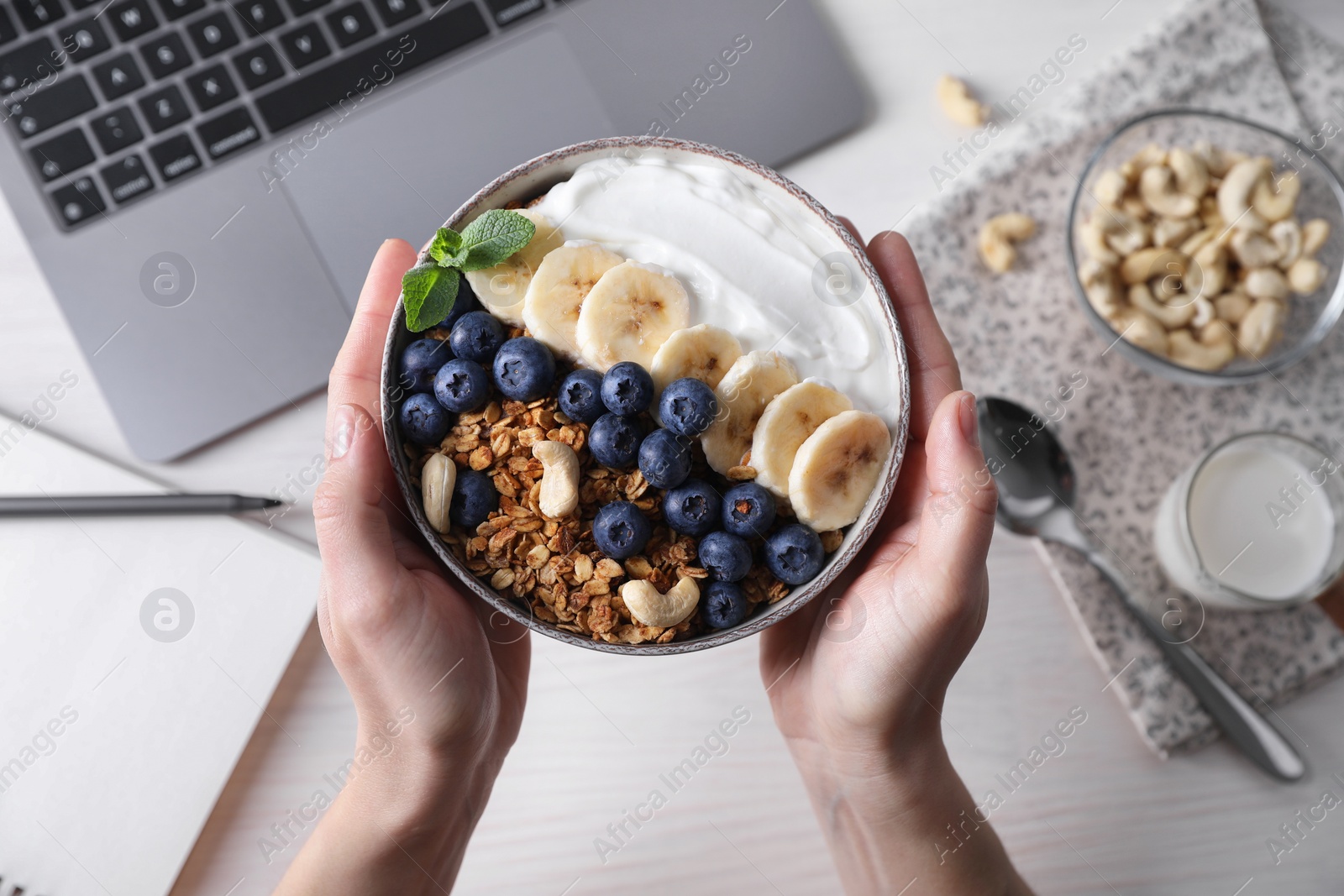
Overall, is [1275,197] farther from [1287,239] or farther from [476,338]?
[476,338]

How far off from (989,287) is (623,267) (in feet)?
2.03

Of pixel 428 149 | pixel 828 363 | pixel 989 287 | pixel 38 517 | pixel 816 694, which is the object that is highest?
pixel 428 149

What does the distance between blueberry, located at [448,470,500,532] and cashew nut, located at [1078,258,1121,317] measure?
81cm

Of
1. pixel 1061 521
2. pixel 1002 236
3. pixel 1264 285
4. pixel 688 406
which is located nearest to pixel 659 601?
pixel 688 406

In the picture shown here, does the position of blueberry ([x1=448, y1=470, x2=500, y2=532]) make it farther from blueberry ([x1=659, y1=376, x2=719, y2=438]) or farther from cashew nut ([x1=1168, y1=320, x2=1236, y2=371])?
cashew nut ([x1=1168, y1=320, x2=1236, y2=371])

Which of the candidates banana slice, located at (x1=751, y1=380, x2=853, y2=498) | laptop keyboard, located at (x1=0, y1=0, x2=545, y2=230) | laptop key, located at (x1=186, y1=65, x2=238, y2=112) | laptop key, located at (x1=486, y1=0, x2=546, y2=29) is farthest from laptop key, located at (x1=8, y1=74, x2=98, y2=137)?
banana slice, located at (x1=751, y1=380, x2=853, y2=498)

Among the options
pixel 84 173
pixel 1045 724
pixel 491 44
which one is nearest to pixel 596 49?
pixel 491 44

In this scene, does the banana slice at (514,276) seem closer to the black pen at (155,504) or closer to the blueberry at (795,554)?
the blueberry at (795,554)

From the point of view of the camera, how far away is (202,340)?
1.09 meters

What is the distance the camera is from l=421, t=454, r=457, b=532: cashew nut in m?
0.74

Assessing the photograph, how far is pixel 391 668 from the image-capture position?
2.62ft

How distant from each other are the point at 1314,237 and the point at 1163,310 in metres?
Result: 0.25

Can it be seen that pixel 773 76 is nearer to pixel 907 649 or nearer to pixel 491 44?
pixel 491 44

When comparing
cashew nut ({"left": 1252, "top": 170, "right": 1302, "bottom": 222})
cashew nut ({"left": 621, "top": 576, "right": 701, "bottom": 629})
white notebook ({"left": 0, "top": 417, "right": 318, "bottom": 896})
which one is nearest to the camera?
cashew nut ({"left": 621, "top": 576, "right": 701, "bottom": 629})
